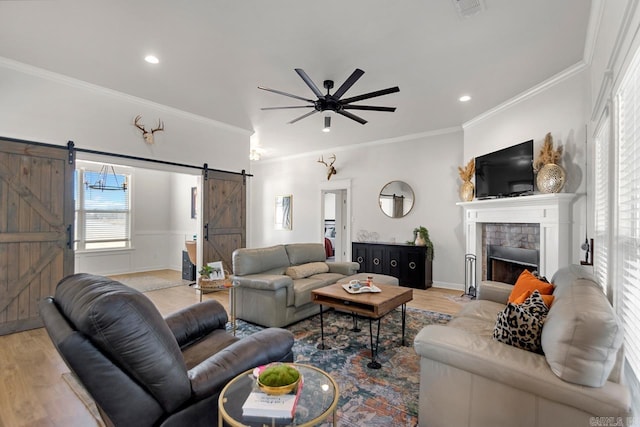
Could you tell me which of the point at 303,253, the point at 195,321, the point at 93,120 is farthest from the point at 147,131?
the point at 195,321

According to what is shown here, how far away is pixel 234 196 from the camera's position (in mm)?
5719

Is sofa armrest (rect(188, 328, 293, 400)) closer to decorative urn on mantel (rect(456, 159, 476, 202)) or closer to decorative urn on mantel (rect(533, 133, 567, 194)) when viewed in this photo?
decorative urn on mantel (rect(533, 133, 567, 194))

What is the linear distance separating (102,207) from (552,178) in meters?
8.22

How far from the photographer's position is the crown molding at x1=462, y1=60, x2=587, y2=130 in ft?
11.0

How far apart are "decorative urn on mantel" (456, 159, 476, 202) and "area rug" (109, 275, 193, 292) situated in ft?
17.7

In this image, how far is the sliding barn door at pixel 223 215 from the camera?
528 centimetres

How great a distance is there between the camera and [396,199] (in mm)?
6223

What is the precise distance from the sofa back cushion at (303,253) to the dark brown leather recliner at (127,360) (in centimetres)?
294

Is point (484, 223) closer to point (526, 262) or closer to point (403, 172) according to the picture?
point (526, 262)

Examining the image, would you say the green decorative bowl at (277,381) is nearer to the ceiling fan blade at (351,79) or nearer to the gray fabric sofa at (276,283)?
the gray fabric sofa at (276,283)

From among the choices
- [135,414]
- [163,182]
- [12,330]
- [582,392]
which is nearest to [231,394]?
[135,414]

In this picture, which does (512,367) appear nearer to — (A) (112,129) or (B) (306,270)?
A: (B) (306,270)

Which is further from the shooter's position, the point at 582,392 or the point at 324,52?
the point at 324,52

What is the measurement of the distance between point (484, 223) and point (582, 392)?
13.1 feet
